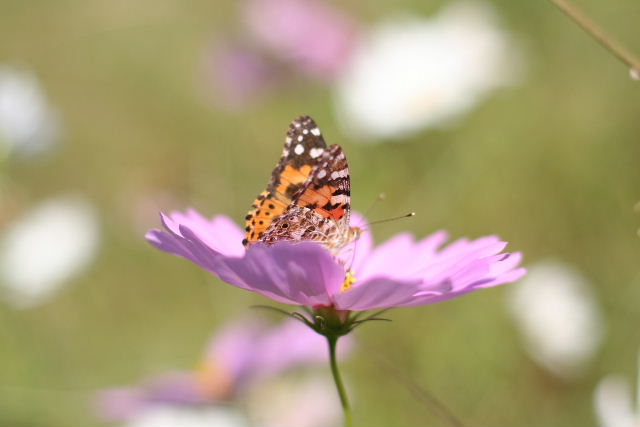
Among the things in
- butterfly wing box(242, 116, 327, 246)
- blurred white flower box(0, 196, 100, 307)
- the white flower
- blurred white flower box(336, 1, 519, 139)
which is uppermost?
blurred white flower box(336, 1, 519, 139)

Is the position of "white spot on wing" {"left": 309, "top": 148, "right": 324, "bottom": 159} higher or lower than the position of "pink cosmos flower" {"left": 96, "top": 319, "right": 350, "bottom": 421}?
higher

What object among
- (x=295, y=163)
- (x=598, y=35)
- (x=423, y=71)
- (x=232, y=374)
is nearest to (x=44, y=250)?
(x=232, y=374)

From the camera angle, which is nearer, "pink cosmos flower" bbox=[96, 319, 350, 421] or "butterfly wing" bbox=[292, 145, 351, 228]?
"butterfly wing" bbox=[292, 145, 351, 228]

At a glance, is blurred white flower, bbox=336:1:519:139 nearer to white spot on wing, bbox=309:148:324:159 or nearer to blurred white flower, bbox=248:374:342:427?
blurred white flower, bbox=248:374:342:427

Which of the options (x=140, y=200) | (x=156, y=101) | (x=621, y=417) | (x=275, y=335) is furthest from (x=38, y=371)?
(x=156, y=101)

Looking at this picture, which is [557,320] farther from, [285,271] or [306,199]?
[285,271]

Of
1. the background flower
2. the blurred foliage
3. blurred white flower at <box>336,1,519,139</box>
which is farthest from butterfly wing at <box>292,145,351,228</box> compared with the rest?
the background flower
